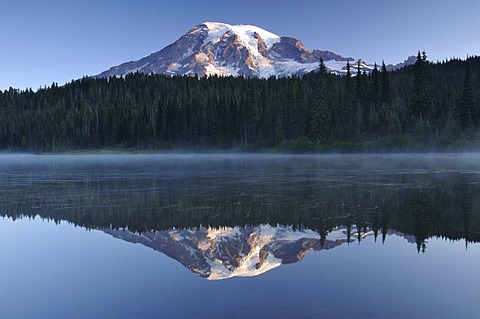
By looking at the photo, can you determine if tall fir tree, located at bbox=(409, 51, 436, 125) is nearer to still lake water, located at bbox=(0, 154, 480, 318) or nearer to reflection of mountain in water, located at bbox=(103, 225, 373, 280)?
still lake water, located at bbox=(0, 154, 480, 318)

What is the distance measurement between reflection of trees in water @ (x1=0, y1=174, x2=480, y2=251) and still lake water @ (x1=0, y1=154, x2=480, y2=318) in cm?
9

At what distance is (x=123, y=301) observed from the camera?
29.7 ft

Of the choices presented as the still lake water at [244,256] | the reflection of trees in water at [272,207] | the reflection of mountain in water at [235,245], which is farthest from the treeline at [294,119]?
the reflection of mountain in water at [235,245]

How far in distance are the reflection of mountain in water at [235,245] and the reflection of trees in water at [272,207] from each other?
35.3 inches

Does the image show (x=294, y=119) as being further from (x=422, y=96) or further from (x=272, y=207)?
(x=272, y=207)

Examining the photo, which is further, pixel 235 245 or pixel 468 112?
pixel 468 112

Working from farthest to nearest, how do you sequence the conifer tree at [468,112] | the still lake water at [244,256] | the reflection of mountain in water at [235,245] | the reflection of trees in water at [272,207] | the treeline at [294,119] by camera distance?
1. the treeline at [294,119]
2. the conifer tree at [468,112]
3. the reflection of trees in water at [272,207]
4. the reflection of mountain in water at [235,245]
5. the still lake water at [244,256]

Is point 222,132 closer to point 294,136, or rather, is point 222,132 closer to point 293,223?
point 294,136

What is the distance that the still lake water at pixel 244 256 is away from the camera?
343 inches

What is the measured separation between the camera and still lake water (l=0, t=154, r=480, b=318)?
28.6 feet

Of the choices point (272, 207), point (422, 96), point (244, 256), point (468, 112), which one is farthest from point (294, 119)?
point (244, 256)

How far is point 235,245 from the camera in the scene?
14.1 metres

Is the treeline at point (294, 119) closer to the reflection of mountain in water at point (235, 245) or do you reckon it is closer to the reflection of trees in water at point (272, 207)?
the reflection of trees in water at point (272, 207)

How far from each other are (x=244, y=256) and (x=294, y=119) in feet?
339
